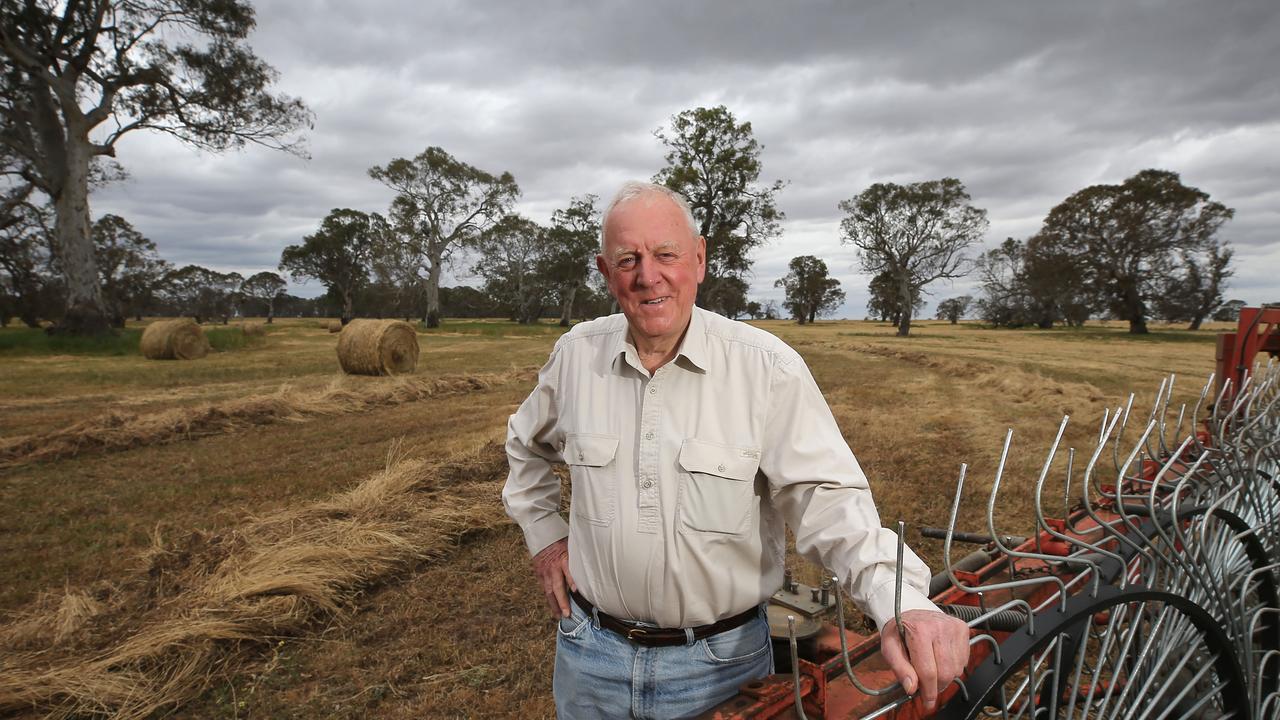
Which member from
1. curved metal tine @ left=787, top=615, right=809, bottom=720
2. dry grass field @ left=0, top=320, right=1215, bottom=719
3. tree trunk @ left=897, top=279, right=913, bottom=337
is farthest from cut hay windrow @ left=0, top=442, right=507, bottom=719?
tree trunk @ left=897, top=279, right=913, bottom=337

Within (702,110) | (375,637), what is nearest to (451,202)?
(702,110)

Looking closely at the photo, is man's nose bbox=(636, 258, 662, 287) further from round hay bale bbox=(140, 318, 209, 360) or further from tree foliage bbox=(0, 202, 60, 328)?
tree foliage bbox=(0, 202, 60, 328)

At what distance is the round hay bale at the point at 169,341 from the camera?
18.2m

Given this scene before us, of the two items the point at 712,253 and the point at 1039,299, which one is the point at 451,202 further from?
the point at 1039,299

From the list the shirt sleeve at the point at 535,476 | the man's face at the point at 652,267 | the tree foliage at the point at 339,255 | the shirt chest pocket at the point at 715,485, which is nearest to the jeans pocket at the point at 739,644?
the shirt chest pocket at the point at 715,485

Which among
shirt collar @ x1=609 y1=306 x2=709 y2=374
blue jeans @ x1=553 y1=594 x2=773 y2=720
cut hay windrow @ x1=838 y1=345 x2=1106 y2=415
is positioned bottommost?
cut hay windrow @ x1=838 y1=345 x2=1106 y2=415

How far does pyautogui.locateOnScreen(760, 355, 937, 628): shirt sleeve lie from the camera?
132 cm

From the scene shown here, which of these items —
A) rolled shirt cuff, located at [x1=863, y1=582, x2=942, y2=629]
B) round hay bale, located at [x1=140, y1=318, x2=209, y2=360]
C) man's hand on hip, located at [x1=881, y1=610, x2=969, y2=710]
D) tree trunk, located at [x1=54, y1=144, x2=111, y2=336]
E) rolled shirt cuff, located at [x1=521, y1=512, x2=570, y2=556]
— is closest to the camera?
man's hand on hip, located at [x1=881, y1=610, x2=969, y2=710]

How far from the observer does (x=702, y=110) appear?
35.5 metres

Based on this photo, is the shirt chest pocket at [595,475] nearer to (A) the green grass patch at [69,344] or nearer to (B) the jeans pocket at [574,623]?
(B) the jeans pocket at [574,623]

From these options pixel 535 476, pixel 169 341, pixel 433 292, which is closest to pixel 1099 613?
pixel 535 476

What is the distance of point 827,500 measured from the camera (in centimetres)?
152

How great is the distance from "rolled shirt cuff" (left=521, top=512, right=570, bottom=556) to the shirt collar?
24.7 inches

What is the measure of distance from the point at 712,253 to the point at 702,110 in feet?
25.2
